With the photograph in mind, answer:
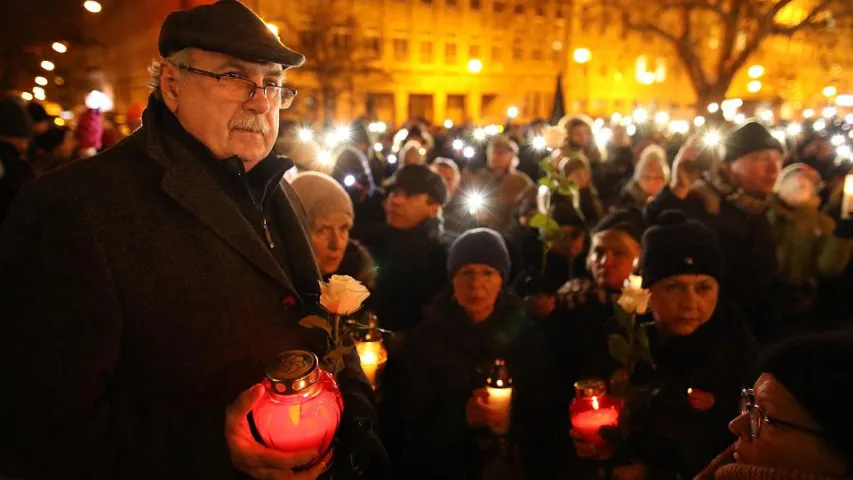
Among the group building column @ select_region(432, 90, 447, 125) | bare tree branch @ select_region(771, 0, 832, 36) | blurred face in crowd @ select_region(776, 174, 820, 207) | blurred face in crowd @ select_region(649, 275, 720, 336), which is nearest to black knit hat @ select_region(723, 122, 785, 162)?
blurred face in crowd @ select_region(776, 174, 820, 207)

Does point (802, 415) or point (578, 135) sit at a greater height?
point (578, 135)

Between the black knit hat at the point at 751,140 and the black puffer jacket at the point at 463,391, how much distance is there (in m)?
3.15

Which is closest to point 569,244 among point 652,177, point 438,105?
point 652,177

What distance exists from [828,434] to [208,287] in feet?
5.63

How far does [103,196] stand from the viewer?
1.54 metres

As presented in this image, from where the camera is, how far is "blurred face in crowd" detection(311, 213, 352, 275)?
376 centimetres

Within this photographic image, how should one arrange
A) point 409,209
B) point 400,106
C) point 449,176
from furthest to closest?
point 400,106
point 449,176
point 409,209

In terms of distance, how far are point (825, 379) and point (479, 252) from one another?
2206 mm

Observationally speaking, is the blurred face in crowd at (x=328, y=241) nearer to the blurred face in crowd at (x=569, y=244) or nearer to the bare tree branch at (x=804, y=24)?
the blurred face in crowd at (x=569, y=244)

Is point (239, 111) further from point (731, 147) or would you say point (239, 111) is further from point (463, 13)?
point (463, 13)

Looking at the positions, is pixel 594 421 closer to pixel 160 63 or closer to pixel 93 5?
pixel 160 63

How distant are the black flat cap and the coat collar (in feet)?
0.75

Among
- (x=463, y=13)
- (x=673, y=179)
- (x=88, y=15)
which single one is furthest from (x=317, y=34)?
(x=673, y=179)

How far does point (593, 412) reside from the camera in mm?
2385
